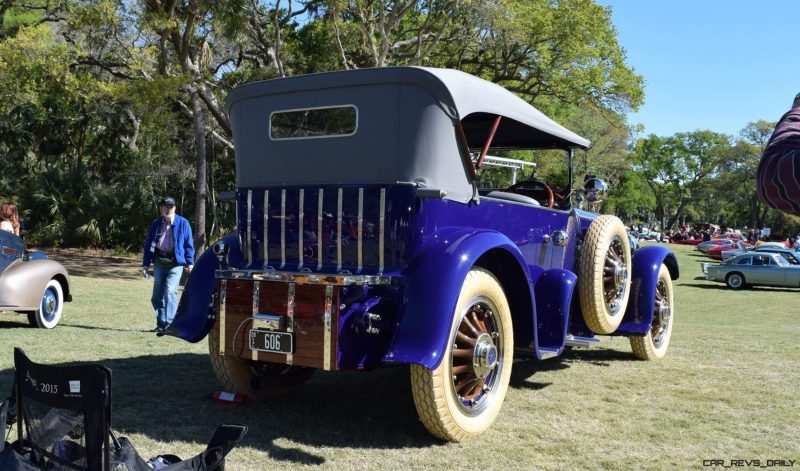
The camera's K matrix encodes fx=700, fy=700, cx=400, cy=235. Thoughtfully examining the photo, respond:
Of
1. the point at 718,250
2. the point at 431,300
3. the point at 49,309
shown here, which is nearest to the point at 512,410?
Answer: the point at 431,300

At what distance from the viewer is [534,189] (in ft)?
21.5

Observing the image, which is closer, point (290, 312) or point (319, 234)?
point (290, 312)

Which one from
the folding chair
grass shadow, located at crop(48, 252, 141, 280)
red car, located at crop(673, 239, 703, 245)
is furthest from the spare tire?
red car, located at crop(673, 239, 703, 245)

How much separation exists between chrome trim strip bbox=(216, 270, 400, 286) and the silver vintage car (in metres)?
21.1

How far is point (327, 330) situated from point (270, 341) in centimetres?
44

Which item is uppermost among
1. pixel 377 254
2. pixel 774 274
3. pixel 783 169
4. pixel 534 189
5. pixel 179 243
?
pixel 534 189

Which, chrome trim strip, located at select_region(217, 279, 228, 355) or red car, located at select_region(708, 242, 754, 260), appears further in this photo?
red car, located at select_region(708, 242, 754, 260)

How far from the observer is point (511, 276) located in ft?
16.8

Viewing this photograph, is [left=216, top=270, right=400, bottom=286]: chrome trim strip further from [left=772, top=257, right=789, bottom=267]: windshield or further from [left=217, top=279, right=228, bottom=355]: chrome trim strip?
[left=772, top=257, right=789, bottom=267]: windshield

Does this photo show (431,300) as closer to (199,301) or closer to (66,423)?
(199,301)

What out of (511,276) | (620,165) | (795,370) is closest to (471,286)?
(511,276)

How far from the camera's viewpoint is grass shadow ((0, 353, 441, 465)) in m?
4.43

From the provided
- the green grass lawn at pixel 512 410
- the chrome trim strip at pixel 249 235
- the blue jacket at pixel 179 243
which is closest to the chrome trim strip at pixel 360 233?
the chrome trim strip at pixel 249 235

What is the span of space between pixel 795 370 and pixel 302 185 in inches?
208
